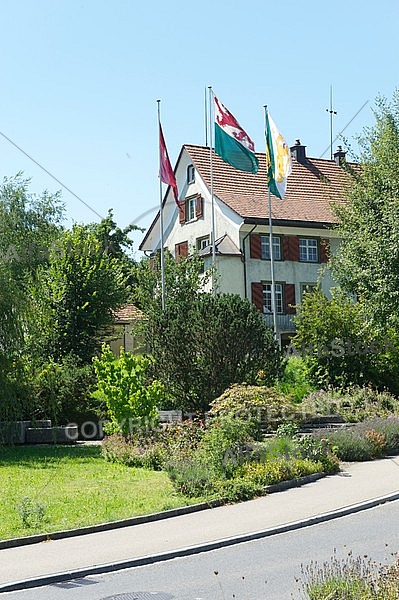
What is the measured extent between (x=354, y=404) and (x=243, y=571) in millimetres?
16942

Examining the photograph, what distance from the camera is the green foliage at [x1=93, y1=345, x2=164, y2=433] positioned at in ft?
73.1

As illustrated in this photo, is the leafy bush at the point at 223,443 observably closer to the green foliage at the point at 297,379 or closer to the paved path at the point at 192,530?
the paved path at the point at 192,530

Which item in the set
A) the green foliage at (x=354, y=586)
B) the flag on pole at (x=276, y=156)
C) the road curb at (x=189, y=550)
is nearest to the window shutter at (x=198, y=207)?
the flag on pole at (x=276, y=156)

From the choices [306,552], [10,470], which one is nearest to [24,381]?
[10,470]

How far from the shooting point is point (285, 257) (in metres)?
43.7

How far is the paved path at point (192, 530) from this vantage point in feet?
34.6

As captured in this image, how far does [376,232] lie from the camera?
2778cm

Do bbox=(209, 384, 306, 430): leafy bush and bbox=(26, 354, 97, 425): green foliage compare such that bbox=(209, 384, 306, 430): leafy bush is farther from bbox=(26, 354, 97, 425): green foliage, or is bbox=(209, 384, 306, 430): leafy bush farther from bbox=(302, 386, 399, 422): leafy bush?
bbox=(26, 354, 97, 425): green foliage

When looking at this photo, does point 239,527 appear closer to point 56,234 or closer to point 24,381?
point 24,381

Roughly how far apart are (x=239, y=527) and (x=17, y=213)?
31237 millimetres

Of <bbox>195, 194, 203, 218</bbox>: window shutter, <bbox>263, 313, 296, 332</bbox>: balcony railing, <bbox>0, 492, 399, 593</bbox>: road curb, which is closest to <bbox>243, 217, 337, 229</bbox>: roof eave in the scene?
<bbox>195, 194, 203, 218</bbox>: window shutter

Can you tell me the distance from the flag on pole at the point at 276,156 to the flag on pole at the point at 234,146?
0.75 m

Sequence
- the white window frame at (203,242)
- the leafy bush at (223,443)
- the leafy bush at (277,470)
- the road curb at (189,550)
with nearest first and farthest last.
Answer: the road curb at (189,550)
the leafy bush at (277,470)
the leafy bush at (223,443)
the white window frame at (203,242)

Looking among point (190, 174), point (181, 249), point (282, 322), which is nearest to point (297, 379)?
point (282, 322)
